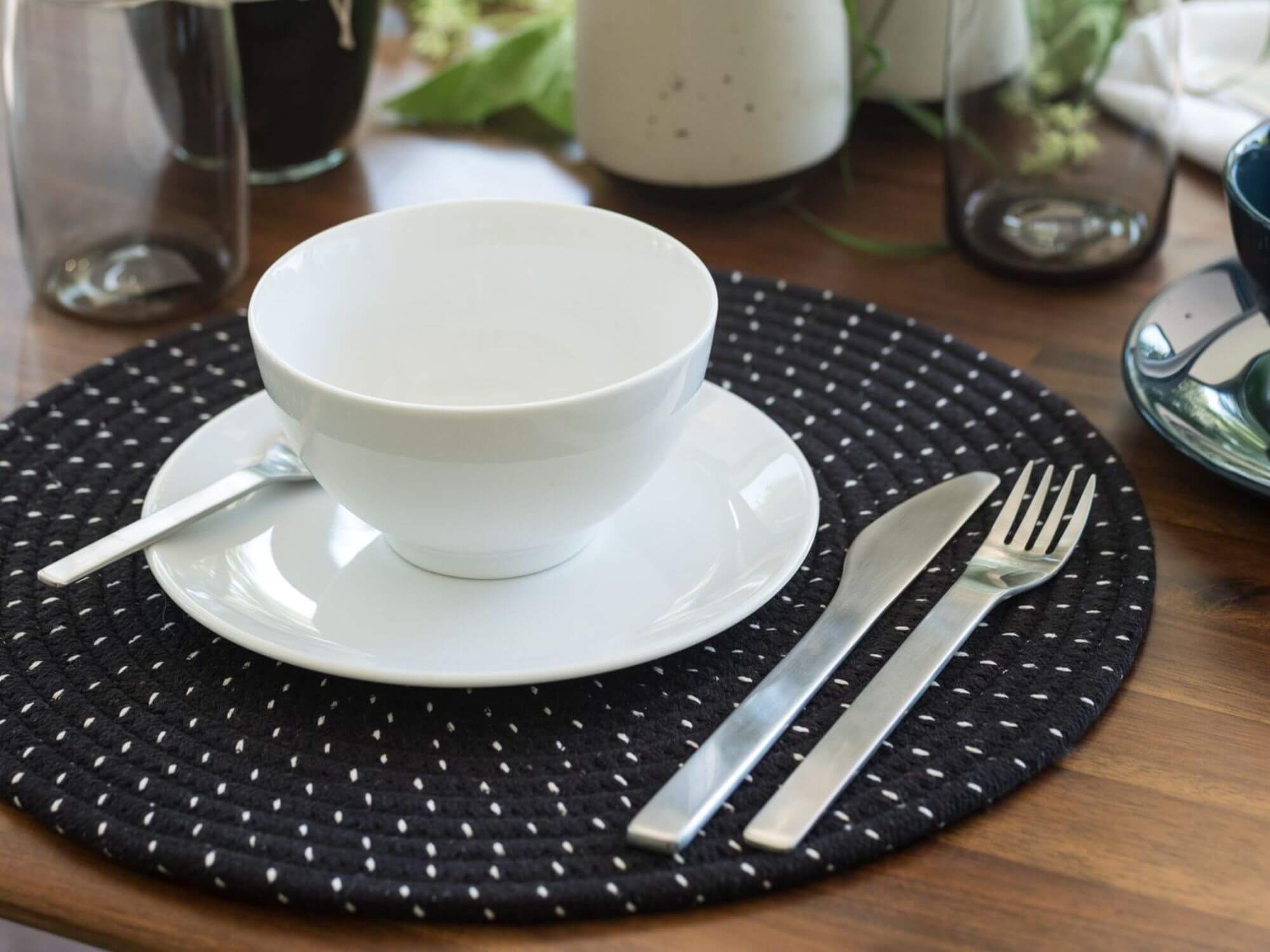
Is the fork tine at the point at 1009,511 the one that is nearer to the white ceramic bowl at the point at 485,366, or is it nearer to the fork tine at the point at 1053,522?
the fork tine at the point at 1053,522

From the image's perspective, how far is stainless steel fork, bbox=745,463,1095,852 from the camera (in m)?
0.38

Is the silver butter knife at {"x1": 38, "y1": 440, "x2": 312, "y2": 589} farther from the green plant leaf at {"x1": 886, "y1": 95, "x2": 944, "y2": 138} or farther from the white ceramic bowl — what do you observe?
the green plant leaf at {"x1": 886, "y1": 95, "x2": 944, "y2": 138}

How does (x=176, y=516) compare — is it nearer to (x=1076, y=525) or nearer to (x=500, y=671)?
(x=500, y=671)

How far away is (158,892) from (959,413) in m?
0.38

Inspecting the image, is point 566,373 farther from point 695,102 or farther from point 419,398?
point 695,102

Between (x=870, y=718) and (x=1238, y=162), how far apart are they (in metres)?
0.34

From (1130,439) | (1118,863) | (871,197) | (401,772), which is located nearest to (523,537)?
(401,772)

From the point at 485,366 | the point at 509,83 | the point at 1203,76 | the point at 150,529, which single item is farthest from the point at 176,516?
the point at 1203,76

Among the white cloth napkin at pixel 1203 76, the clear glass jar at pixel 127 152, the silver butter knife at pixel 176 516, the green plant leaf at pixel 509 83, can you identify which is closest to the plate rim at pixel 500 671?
the silver butter knife at pixel 176 516

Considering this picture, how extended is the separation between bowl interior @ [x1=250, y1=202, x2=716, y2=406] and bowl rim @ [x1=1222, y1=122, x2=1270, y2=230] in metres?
0.24

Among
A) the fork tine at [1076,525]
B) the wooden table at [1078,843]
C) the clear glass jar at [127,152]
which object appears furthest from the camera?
the clear glass jar at [127,152]

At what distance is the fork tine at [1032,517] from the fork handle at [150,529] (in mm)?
281

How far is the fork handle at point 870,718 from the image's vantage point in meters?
0.38

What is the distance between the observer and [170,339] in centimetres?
65
